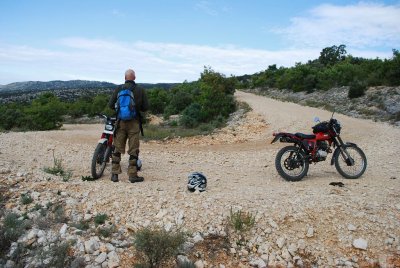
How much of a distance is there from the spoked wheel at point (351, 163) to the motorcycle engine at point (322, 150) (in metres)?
0.36

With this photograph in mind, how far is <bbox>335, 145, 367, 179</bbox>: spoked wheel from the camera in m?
7.90

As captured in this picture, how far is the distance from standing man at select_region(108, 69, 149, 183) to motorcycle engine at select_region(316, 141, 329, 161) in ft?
11.9

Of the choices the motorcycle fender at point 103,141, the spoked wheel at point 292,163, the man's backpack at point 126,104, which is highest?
the man's backpack at point 126,104

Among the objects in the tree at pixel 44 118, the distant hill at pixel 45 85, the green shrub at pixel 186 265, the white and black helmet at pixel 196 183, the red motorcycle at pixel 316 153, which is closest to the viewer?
the green shrub at pixel 186 265

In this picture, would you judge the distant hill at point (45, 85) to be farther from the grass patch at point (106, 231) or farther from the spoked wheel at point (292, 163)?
the grass patch at point (106, 231)

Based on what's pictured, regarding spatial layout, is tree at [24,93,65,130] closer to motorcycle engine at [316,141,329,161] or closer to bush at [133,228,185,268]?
motorcycle engine at [316,141,329,161]

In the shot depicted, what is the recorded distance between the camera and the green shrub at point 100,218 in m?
5.65

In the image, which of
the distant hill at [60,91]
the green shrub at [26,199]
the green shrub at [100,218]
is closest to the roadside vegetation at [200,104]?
the green shrub at [26,199]

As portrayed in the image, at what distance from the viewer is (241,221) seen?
5469 mm

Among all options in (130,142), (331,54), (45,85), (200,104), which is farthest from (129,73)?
(45,85)

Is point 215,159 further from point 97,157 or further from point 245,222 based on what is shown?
point 245,222

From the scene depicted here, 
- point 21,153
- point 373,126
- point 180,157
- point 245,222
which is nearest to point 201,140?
point 180,157

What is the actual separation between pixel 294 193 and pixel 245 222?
1.62 m

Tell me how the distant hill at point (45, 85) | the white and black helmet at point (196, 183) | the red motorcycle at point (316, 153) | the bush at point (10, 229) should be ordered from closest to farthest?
the bush at point (10, 229) → the white and black helmet at point (196, 183) → the red motorcycle at point (316, 153) → the distant hill at point (45, 85)
